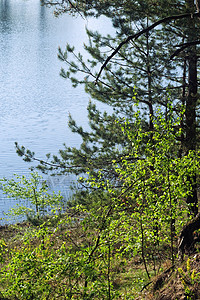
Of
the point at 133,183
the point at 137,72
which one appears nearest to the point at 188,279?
the point at 133,183

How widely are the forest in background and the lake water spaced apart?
6.46 ft

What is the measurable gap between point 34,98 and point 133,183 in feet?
81.9

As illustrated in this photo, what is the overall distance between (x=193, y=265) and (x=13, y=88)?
28.6 meters

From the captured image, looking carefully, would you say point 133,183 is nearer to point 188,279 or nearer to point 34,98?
point 188,279

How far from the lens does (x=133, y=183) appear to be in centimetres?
436

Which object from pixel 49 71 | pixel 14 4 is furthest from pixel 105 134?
pixel 14 4

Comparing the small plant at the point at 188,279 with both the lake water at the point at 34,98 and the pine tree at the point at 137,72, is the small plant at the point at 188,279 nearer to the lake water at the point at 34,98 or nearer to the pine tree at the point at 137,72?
the pine tree at the point at 137,72

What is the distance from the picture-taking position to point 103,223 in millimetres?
4047

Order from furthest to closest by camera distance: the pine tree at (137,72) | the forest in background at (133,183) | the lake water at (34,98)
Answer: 1. the lake water at (34,98)
2. the pine tree at (137,72)
3. the forest in background at (133,183)

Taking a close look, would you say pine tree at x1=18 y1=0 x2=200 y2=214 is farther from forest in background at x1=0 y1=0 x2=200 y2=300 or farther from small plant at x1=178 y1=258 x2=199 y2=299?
small plant at x1=178 y1=258 x2=199 y2=299

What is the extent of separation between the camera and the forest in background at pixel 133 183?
3.92m

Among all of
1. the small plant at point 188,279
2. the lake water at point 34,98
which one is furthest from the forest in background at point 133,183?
the lake water at point 34,98

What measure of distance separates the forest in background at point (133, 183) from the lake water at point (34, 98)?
197cm

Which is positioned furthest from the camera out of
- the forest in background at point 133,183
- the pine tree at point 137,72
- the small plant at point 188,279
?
the pine tree at point 137,72
